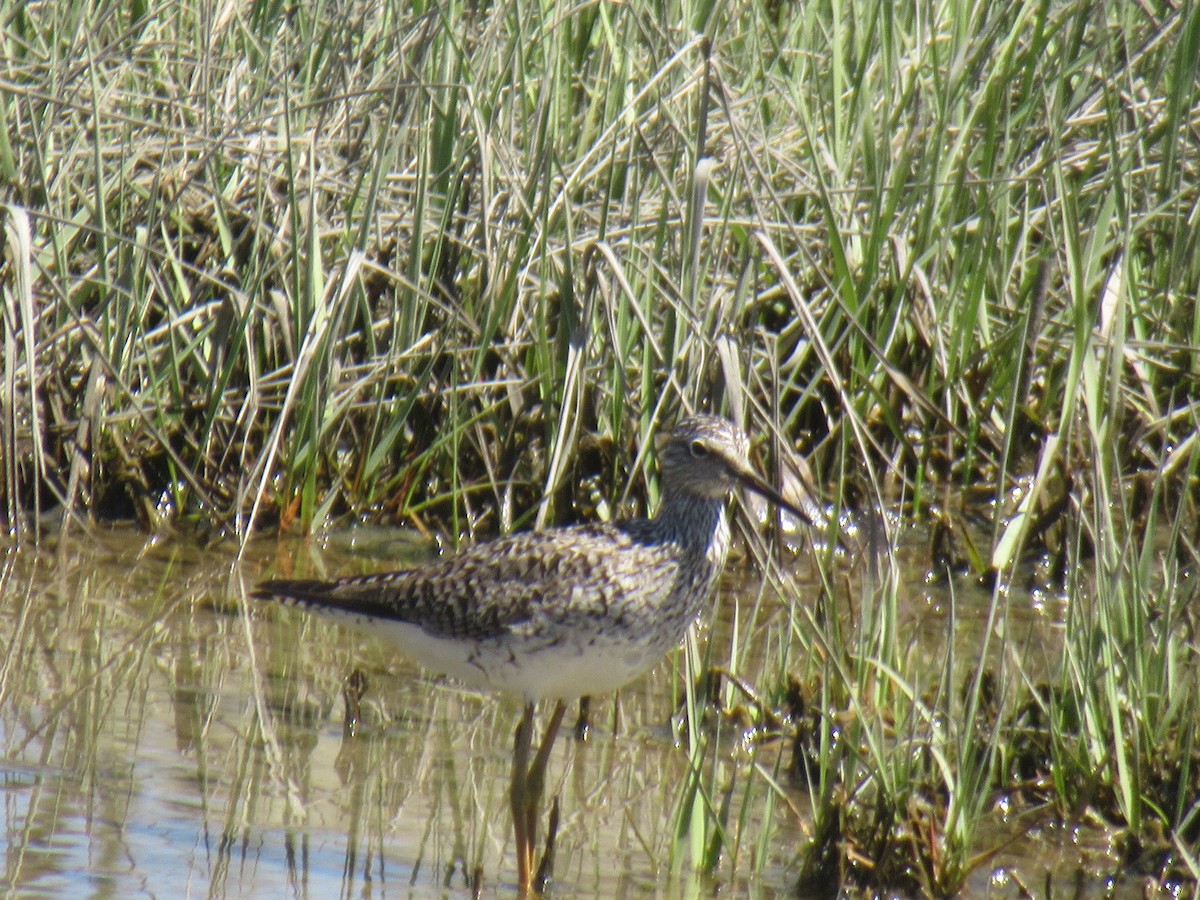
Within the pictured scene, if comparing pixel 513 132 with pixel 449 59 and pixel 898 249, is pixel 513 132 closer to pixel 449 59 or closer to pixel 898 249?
pixel 449 59

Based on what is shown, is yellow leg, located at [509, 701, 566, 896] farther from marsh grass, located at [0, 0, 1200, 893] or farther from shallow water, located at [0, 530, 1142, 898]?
marsh grass, located at [0, 0, 1200, 893]

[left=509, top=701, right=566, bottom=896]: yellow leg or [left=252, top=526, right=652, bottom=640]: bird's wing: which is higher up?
[left=252, top=526, right=652, bottom=640]: bird's wing

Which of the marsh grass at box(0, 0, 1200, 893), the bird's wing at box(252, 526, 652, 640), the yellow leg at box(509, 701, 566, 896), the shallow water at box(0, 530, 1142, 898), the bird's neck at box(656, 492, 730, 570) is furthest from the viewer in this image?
the marsh grass at box(0, 0, 1200, 893)

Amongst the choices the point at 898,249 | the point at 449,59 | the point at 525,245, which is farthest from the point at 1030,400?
the point at 449,59

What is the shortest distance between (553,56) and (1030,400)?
2.67m

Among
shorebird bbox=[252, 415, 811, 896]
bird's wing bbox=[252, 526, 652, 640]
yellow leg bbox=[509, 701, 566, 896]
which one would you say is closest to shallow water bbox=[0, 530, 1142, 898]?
yellow leg bbox=[509, 701, 566, 896]

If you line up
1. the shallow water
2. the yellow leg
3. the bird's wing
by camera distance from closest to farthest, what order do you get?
1. the shallow water
2. the yellow leg
3. the bird's wing

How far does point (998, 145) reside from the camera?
766 cm

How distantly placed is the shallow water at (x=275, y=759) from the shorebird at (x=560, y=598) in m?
0.31

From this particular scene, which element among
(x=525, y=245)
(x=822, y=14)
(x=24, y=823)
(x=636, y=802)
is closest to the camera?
(x=24, y=823)

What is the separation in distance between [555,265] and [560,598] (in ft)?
8.03

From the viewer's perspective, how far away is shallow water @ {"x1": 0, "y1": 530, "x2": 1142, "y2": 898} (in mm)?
4273

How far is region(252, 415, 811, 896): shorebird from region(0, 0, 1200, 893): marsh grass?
96cm

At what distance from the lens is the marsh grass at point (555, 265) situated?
258 inches
